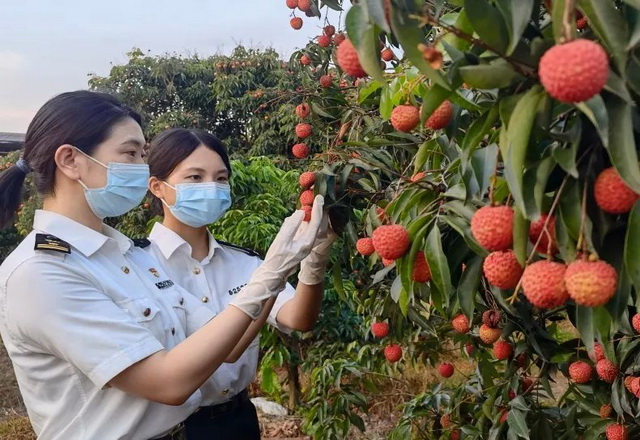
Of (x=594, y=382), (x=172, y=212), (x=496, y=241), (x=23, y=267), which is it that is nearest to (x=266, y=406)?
(x=172, y=212)

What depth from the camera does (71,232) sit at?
1427 millimetres

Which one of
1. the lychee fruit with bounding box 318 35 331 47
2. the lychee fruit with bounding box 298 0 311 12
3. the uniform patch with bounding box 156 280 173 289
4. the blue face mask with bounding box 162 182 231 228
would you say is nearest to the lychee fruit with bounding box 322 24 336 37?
the lychee fruit with bounding box 318 35 331 47

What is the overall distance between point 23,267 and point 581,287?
1.04 metres

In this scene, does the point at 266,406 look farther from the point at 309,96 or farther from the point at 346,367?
the point at 309,96

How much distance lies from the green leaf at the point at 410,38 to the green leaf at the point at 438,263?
1.07ft

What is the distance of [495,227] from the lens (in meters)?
0.71

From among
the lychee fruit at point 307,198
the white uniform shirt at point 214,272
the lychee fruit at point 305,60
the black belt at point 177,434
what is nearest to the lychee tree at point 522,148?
the lychee fruit at point 307,198

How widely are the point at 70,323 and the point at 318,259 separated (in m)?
0.71

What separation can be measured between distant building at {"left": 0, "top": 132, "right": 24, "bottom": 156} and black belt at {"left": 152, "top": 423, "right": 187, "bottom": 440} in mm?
8521

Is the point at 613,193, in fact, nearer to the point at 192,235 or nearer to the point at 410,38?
the point at 410,38

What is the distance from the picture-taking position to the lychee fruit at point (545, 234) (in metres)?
0.71

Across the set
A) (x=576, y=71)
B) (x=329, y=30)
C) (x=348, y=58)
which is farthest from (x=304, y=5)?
(x=576, y=71)

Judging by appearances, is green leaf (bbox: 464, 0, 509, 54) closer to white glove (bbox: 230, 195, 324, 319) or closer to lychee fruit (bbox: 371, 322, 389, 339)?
white glove (bbox: 230, 195, 324, 319)

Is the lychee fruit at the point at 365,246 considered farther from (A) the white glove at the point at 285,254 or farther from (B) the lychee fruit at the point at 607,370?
(B) the lychee fruit at the point at 607,370
